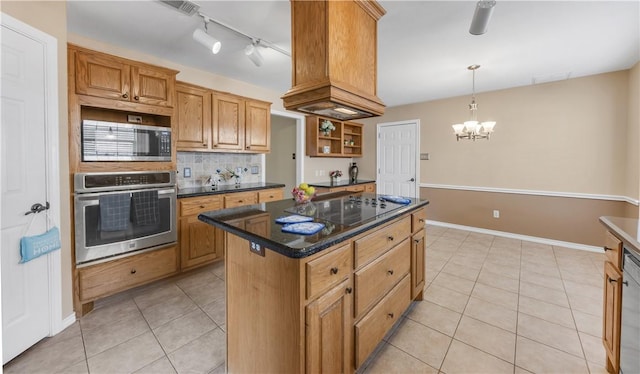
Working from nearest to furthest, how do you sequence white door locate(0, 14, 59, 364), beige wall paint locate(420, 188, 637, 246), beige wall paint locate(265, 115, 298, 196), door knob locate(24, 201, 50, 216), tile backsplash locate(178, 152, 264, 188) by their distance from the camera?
white door locate(0, 14, 59, 364) → door knob locate(24, 201, 50, 216) → tile backsplash locate(178, 152, 264, 188) → beige wall paint locate(420, 188, 637, 246) → beige wall paint locate(265, 115, 298, 196)

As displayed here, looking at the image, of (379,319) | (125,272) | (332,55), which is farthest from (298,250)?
(125,272)

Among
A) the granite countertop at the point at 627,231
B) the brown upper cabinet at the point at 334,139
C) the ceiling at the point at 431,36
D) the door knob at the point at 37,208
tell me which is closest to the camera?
the granite countertop at the point at 627,231

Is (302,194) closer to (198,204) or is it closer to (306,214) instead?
(306,214)

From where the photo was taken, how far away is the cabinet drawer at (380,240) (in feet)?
4.78

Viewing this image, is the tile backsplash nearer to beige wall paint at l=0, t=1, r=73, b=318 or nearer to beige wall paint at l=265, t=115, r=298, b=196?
beige wall paint at l=265, t=115, r=298, b=196

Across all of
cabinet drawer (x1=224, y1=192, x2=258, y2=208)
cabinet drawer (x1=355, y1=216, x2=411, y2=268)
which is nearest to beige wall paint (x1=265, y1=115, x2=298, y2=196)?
cabinet drawer (x1=224, y1=192, x2=258, y2=208)

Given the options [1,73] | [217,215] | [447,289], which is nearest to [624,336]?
[447,289]

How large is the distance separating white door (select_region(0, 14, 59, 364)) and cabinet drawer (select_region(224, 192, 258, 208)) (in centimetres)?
156

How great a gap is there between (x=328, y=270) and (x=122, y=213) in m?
Answer: 2.09

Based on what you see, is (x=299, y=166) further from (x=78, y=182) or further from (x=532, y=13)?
(x=532, y=13)

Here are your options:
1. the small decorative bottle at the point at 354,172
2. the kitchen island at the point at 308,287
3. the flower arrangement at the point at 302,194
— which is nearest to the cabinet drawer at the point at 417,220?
the kitchen island at the point at 308,287

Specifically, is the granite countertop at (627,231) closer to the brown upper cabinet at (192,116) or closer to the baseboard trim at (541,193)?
the baseboard trim at (541,193)

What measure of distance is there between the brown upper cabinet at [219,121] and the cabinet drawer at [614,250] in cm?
354

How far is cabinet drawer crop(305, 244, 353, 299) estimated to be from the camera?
1.12 meters
